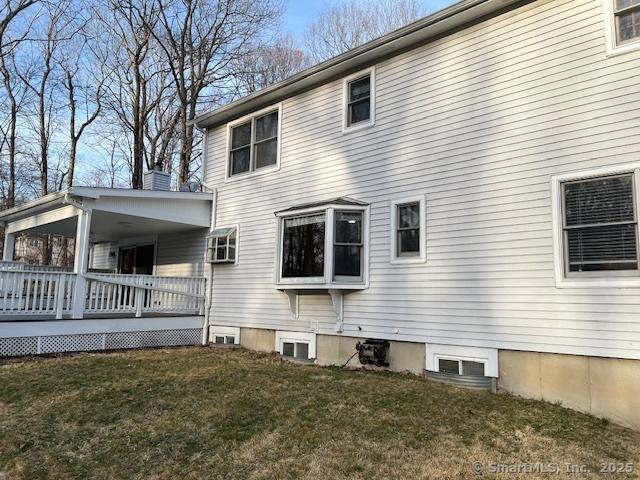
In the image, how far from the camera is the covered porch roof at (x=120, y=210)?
32.3 feet

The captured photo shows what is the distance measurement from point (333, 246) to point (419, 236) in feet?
4.76

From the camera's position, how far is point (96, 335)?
959 cm

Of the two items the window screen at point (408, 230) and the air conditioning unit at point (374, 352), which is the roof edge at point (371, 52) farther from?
the air conditioning unit at point (374, 352)

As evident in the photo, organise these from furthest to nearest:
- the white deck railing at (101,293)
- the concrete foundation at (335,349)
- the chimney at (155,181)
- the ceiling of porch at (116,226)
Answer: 1. the chimney at (155,181)
2. the ceiling of porch at (116,226)
3. the white deck railing at (101,293)
4. the concrete foundation at (335,349)

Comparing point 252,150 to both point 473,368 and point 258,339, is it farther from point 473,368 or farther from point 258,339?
point 473,368

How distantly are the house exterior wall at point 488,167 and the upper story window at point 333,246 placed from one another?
25 cm

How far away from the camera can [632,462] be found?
4121 millimetres

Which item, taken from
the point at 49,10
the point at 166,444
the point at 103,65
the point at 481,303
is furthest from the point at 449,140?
the point at 49,10

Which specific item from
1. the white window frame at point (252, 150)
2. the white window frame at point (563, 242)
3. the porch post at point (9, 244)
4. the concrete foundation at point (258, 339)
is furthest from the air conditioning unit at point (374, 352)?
the porch post at point (9, 244)

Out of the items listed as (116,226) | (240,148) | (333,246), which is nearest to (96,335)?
(116,226)

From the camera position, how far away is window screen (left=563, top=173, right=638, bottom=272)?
5.48m

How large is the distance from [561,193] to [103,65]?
22.3m

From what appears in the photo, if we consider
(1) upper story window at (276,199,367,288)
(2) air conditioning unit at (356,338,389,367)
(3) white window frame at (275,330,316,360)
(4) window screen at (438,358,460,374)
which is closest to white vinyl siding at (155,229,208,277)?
(3) white window frame at (275,330,316,360)

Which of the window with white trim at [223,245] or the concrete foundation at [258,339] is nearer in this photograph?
the concrete foundation at [258,339]
